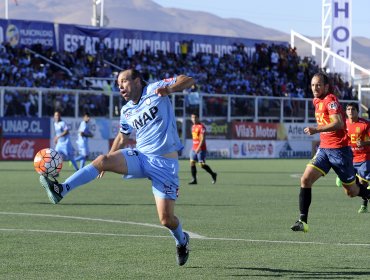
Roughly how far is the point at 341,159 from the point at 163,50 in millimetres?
43548

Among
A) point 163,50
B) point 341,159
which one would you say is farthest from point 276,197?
point 163,50

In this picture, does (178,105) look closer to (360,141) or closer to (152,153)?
(360,141)

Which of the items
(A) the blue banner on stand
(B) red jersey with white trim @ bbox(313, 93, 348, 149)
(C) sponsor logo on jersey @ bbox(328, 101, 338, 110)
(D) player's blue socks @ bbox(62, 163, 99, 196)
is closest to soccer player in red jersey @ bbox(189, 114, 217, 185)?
(B) red jersey with white trim @ bbox(313, 93, 348, 149)

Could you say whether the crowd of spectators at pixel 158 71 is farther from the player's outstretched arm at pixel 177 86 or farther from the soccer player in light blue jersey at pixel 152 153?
the player's outstretched arm at pixel 177 86

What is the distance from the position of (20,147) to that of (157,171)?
1422 inches

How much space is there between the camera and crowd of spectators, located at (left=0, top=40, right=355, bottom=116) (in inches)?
1891

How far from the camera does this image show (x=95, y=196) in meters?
23.8

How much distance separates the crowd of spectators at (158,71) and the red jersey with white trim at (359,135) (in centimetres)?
2720

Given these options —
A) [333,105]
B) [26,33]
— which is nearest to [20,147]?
[26,33]

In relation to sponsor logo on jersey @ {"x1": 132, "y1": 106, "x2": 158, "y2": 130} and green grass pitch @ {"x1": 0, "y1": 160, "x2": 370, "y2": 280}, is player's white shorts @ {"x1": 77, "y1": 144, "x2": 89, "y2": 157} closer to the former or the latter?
green grass pitch @ {"x1": 0, "y1": 160, "x2": 370, "y2": 280}

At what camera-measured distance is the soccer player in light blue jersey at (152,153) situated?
10.7m

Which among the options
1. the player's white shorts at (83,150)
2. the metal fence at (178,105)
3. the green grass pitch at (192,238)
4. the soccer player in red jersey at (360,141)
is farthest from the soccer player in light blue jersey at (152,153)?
the metal fence at (178,105)

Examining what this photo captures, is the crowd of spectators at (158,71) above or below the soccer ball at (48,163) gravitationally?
above

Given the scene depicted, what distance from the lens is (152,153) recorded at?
1087 cm
